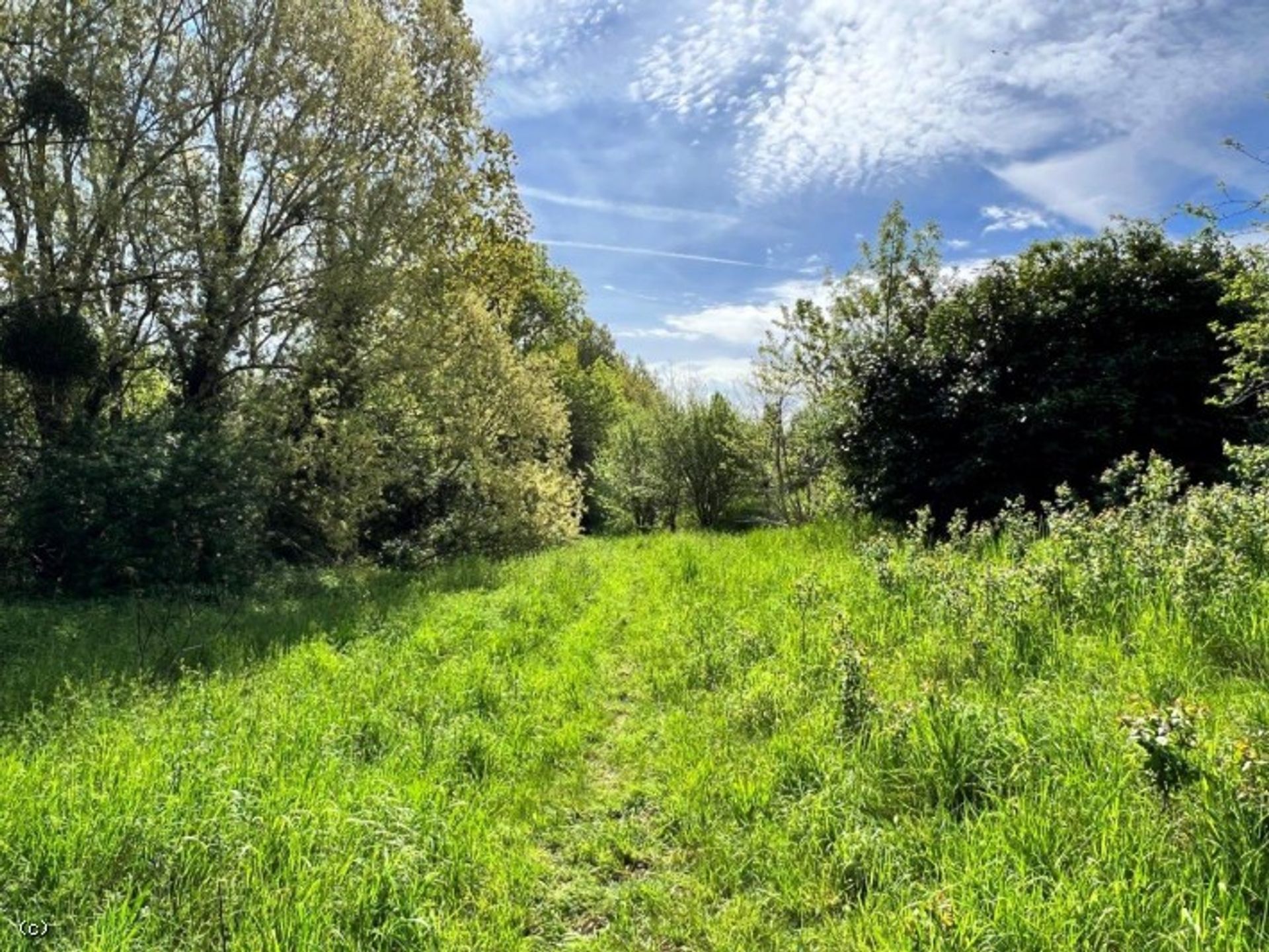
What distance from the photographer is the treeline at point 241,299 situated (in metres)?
10.6

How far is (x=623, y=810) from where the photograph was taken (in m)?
3.88

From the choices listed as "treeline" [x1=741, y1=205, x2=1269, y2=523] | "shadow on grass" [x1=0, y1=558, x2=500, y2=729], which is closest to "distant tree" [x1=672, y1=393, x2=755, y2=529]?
"treeline" [x1=741, y1=205, x2=1269, y2=523]

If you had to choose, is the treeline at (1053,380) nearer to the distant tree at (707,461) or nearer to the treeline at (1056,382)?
the treeline at (1056,382)

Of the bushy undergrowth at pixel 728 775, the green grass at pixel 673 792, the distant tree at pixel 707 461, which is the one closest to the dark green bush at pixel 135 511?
the bushy undergrowth at pixel 728 775

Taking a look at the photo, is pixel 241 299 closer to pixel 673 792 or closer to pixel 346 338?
pixel 346 338

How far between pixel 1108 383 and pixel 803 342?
24.1 feet

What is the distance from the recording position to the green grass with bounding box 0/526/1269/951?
250cm

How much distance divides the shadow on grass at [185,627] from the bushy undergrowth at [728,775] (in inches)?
3.9

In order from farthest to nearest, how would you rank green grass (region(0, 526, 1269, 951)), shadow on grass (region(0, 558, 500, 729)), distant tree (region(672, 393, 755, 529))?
distant tree (region(672, 393, 755, 529)) < shadow on grass (region(0, 558, 500, 729)) < green grass (region(0, 526, 1269, 951))

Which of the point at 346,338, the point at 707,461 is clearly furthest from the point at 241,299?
the point at 707,461

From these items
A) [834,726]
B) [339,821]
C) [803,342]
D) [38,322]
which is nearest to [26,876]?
[339,821]

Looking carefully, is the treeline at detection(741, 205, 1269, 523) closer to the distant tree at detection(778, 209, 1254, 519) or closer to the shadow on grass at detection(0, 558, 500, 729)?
the distant tree at detection(778, 209, 1254, 519)

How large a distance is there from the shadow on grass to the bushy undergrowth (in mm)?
100

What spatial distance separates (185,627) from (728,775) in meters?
6.62
